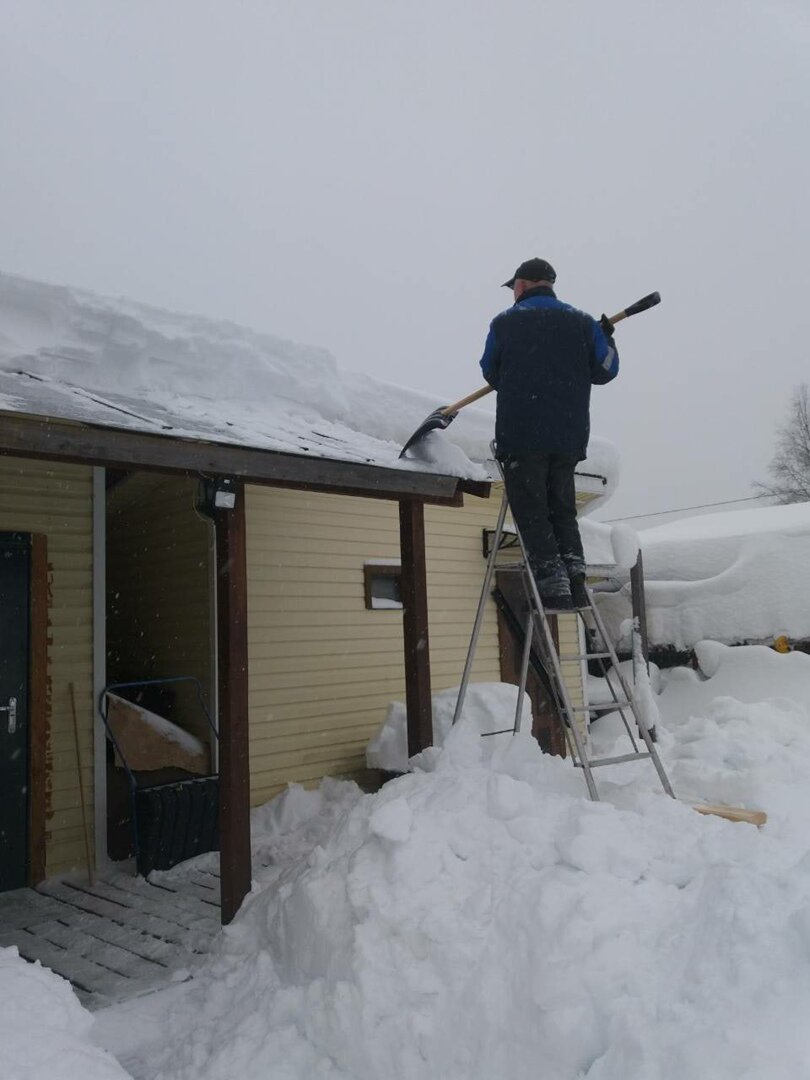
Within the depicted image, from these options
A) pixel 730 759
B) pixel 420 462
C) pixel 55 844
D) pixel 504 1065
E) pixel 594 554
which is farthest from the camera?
pixel 594 554

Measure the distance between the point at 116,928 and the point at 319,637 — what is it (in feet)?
10.9

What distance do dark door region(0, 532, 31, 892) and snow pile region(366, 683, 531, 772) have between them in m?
2.93

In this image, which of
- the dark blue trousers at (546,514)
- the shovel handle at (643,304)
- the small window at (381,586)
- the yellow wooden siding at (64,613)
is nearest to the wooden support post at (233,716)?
the dark blue trousers at (546,514)

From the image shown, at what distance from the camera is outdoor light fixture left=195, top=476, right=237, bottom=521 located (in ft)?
15.0

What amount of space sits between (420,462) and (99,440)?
87.2 inches

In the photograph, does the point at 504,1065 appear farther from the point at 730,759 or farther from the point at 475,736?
the point at 730,759

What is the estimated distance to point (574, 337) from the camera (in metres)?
4.64

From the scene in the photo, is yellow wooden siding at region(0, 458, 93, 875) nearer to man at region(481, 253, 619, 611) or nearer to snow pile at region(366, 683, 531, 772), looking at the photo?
snow pile at region(366, 683, 531, 772)

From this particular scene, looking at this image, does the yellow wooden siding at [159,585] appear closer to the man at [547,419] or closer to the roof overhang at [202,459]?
the roof overhang at [202,459]

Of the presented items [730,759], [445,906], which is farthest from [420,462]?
[730,759]

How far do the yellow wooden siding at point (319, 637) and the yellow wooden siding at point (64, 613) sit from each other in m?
1.48

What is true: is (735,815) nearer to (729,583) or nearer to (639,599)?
(639,599)

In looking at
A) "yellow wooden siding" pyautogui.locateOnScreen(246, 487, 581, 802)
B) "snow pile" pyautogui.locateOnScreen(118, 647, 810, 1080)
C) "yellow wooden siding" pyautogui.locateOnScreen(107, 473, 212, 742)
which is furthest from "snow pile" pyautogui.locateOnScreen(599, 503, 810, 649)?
"snow pile" pyautogui.locateOnScreen(118, 647, 810, 1080)

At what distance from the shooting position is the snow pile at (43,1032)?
256 centimetres
